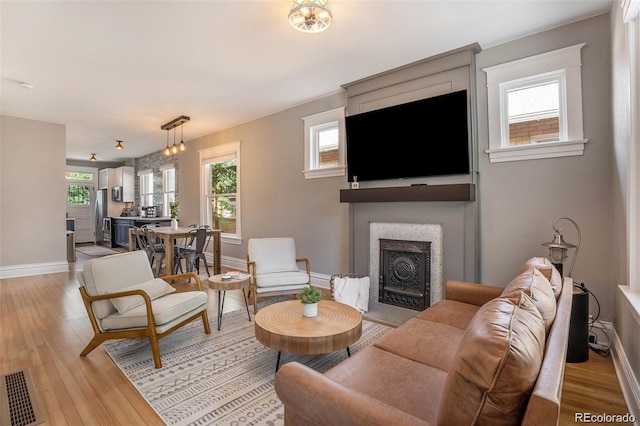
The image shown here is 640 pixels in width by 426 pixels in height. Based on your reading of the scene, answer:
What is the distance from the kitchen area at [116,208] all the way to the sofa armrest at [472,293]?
27.4ft

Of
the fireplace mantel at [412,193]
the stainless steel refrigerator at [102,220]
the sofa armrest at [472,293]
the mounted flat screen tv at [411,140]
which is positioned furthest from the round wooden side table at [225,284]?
the stainless steel refrigerator at [102,220]

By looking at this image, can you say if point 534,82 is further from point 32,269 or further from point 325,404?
point 32,269

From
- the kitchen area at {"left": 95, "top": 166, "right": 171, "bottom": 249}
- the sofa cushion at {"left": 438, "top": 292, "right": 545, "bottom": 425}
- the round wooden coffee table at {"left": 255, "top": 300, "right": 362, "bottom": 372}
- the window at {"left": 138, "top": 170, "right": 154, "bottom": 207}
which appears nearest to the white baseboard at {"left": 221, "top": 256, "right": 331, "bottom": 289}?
the round wooden coffee table at {"left": 255, "top": 300, "right": 362, "bottom": 372}

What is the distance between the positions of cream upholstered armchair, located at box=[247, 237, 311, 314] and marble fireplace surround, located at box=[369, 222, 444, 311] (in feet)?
2.86

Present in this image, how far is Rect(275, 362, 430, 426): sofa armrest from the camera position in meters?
0.99

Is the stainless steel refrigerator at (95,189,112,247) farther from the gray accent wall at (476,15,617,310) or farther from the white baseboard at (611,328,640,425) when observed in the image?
the white baseboard at (611,328,640,425)

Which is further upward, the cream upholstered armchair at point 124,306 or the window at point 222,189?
the window at point 222,189

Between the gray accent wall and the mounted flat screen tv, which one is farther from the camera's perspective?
the mounted flat screen tv

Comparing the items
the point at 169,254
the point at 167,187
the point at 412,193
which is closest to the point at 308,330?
the point at 412,193

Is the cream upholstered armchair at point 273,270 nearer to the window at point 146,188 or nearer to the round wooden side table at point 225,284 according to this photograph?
the round wooden side table at point 225,284

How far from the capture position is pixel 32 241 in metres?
5.72

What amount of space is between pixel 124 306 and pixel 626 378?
3.73 m

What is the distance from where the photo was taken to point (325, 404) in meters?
1.11

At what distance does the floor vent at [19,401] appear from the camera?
180 cm
